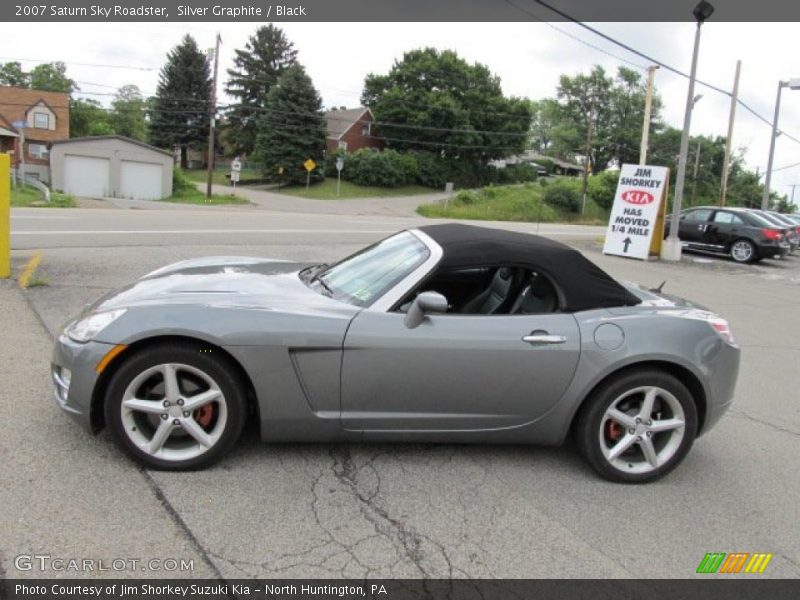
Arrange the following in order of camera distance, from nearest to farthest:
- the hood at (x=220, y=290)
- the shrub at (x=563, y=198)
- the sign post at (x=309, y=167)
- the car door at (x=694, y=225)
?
the hood at (x=220, y=290) < the car door at (x=694, y=225) < the shrub at (x=563, y=198) < the sign post at (x=309, y=167)

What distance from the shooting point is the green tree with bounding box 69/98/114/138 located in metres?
73.6

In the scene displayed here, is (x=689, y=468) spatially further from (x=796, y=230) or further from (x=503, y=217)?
(x=503, y=217)

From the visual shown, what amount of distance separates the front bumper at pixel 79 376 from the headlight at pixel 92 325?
4 centimetres

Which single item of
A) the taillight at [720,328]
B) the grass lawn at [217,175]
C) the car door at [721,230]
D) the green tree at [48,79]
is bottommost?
the taillight at [720,328]

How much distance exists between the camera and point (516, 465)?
12.0 ft

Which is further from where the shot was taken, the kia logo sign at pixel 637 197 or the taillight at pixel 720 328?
the kia logo sign at pixel 637 197

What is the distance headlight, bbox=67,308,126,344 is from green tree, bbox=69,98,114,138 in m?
79.3

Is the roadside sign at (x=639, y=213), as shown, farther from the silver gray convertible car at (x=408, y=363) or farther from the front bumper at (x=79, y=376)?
the front bumper at (x=79, y=376)

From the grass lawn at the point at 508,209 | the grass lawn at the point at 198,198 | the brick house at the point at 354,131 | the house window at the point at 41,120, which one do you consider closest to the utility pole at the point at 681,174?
the grass lawn at the point at 508,209

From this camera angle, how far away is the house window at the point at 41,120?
57250mm

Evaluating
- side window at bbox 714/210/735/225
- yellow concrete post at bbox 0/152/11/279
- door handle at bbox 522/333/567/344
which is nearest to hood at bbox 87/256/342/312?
door handle at bbox 522/333/567/344
